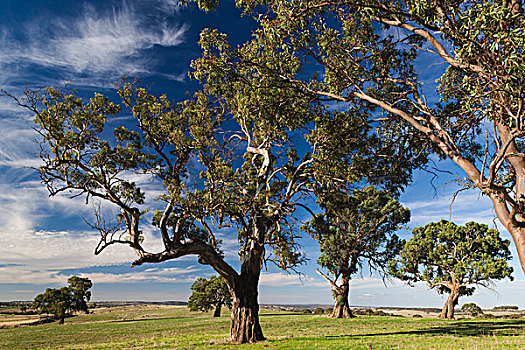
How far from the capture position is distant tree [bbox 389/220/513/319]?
40.6 metres

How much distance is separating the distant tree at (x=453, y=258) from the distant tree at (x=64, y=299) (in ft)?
213

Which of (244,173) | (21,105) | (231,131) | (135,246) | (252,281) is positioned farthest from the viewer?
(244,173)

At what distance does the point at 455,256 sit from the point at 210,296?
43.4 meters

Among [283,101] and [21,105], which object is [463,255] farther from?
[21,105]

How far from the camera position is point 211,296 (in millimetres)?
63125

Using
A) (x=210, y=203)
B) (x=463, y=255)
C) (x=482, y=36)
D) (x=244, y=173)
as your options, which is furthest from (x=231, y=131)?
(x=463, y=255)

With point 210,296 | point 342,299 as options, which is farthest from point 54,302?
point 342,299

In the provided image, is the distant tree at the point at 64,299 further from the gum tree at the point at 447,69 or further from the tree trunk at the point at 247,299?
the gum tree at the point at 447,69

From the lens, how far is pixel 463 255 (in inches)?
1672

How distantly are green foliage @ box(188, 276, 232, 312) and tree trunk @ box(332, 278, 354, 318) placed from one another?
2593 cm

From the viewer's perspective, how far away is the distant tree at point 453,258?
40.6 meters

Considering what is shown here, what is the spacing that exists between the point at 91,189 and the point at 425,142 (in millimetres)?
17934

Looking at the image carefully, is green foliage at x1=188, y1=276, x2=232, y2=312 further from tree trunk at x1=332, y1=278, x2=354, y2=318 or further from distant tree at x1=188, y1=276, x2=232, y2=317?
tree trunk at x1=332, y1=278, x2=354, y2=318

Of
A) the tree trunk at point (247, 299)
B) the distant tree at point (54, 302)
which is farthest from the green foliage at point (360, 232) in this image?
the distant tree at point (54, 302)
